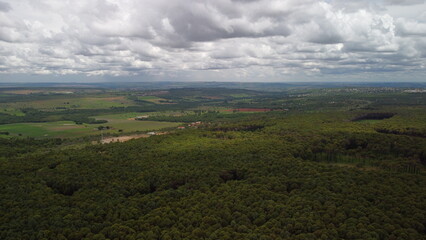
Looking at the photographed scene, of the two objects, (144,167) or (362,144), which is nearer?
(144,167)

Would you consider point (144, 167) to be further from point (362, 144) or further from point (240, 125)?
point (240, 125)

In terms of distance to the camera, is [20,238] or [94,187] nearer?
[20,238]

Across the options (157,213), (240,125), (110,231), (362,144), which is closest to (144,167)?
(157,213)

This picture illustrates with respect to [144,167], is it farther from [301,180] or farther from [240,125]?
[240,125]

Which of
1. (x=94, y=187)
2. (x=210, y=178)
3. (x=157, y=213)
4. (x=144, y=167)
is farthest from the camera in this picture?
(x=144, y=167)

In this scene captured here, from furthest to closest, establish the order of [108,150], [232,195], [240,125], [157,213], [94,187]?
[240,125], [108,150], [94,187], [232,195], [157,213]

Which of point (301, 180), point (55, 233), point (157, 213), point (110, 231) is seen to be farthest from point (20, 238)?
point (301, 180)
